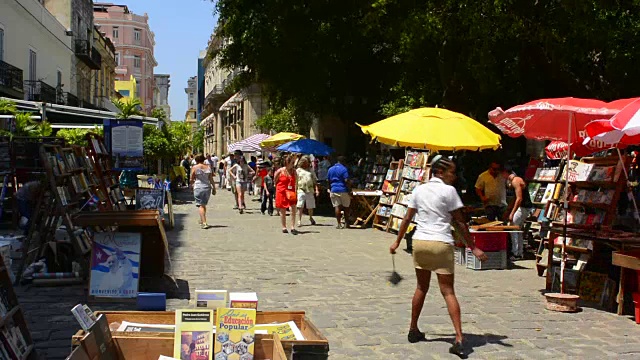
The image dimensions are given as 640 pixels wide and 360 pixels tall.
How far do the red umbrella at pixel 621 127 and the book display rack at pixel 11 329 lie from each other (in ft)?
19.0

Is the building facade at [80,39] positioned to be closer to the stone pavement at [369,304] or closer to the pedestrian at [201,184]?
the pedestrian at [201,184]

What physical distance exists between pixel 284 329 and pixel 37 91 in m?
27.6

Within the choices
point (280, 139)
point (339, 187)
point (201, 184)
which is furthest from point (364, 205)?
point (280, 139)

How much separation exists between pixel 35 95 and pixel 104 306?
23.3 metres

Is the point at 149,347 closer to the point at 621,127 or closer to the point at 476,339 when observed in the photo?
the point at 476,339

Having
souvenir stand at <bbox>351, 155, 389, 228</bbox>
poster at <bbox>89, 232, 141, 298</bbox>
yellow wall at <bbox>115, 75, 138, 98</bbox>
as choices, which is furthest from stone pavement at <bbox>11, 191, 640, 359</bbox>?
yellow wall at <bbox>115, 75, 138, 98</bbox>

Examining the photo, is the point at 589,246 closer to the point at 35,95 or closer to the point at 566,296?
the point at 566,296

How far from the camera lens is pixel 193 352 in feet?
13.2

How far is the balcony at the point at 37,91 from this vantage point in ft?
92.4

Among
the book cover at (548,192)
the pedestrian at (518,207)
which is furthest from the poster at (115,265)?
the book cover at (548,192)

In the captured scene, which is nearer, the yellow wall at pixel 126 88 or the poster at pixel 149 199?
the poster at pixel 149 199

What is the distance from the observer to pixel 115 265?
8.01 m

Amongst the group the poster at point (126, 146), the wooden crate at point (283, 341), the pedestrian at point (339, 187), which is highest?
the poster at point (126, 146)

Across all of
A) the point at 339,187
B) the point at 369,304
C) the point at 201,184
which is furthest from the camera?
the point at 339,187
